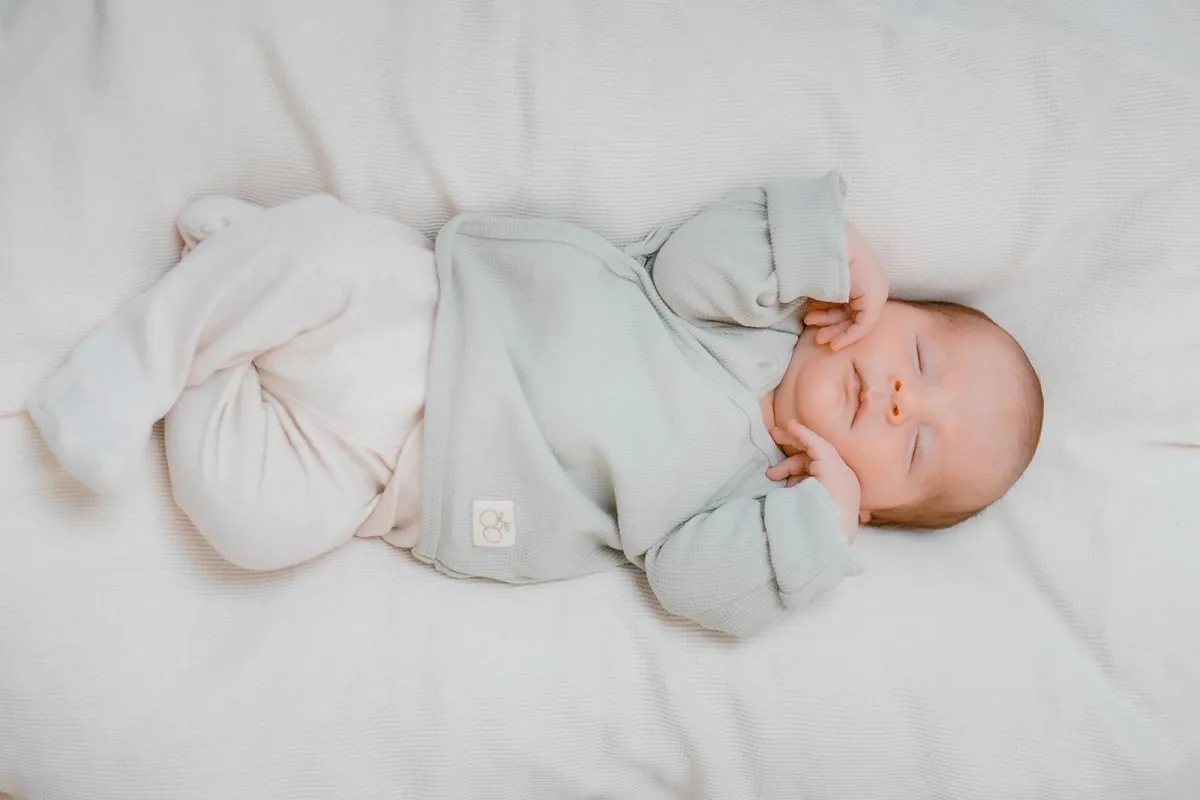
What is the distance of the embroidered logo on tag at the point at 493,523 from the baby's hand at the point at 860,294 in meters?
0.49

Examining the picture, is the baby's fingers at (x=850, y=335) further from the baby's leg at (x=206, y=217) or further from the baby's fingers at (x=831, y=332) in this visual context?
the baby's leg at (x=206, y=217)

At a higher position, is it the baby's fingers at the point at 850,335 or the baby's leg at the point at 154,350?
the baby's leg at the point at 154,350

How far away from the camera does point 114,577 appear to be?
1.27 meters

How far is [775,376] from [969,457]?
0.92ft

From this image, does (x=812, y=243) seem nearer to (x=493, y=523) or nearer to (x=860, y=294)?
(x=860, y=294)

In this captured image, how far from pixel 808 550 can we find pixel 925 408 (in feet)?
0.86

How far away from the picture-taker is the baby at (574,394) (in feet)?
4.18

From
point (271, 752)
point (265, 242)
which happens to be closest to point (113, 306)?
point (265, 242)

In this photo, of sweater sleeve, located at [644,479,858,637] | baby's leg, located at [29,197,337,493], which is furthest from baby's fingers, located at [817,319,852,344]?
baby's leg, located at [29,197,337,493]

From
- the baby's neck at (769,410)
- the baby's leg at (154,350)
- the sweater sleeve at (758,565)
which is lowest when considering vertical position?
the sweater sleeve at (758,565)

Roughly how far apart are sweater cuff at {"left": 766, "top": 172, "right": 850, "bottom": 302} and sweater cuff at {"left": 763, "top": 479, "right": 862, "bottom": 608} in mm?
264

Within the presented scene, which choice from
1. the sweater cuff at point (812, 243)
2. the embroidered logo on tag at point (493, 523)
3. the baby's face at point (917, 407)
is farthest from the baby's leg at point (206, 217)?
the baby's face at point (917, 407)

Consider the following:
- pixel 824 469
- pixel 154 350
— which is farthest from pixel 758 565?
pixel 154 350

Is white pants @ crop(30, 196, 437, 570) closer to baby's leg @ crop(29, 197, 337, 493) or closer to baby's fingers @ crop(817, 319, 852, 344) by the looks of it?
baby's leg @ crop(29, 197, 337, 493)
